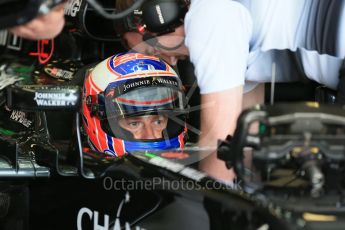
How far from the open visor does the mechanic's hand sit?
0.71 m

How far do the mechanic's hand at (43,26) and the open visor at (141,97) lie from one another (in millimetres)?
708

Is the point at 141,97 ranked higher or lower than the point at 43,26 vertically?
lower

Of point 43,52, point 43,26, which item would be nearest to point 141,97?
point 43,26

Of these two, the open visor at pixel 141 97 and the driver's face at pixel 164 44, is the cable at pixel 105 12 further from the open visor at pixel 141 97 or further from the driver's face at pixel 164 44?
the driver's face at pixel 164 44

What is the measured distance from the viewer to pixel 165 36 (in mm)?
2824

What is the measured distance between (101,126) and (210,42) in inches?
21.6

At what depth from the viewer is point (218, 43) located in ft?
7.64

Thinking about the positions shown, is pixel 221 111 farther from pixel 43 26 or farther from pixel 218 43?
pixel 43 26

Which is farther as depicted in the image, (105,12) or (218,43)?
(218,43)

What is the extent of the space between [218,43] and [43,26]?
2.04 feet

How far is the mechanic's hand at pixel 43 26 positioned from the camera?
1873 mm

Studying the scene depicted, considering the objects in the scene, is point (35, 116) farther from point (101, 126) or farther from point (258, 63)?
point (258, 63)

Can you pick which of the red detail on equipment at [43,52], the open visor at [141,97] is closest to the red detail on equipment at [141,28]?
the open visor at [141,97]

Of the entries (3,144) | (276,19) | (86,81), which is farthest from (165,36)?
(3,144)
